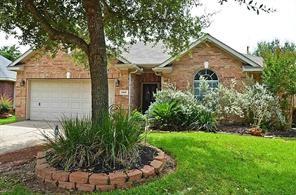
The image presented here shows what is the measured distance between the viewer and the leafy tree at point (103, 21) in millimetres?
8452

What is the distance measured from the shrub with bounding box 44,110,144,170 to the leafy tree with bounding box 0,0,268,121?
222cm

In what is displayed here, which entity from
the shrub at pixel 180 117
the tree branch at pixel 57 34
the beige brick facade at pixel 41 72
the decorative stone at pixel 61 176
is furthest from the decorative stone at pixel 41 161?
the beige brick facade at pixel 41 72

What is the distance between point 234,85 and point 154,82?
203 inches

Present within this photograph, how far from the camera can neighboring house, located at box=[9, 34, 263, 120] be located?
17.4 metres

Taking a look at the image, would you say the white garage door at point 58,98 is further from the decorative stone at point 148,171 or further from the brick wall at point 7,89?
the decorative stone at point 148,171

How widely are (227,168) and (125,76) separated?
12073 mm

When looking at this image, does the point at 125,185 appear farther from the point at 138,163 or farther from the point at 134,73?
the point at 134,73

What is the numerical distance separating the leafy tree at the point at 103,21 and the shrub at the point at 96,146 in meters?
2.22

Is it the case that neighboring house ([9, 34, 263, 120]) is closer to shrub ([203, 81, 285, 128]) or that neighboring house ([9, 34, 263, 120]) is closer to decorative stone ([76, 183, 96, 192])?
shrub ([203, 81, 285, 128])

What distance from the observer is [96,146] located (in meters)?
6.14

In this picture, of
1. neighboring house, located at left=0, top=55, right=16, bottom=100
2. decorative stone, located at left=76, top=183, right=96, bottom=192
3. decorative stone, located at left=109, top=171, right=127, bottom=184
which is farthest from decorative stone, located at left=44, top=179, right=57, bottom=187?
neighboring house, located at left=0, top=55, right=16, bottom=100

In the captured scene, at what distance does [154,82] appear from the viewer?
2034cm

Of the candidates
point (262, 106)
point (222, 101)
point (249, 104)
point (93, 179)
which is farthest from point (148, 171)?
point (222, 101)

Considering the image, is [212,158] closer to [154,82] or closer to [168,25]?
[168,25]
